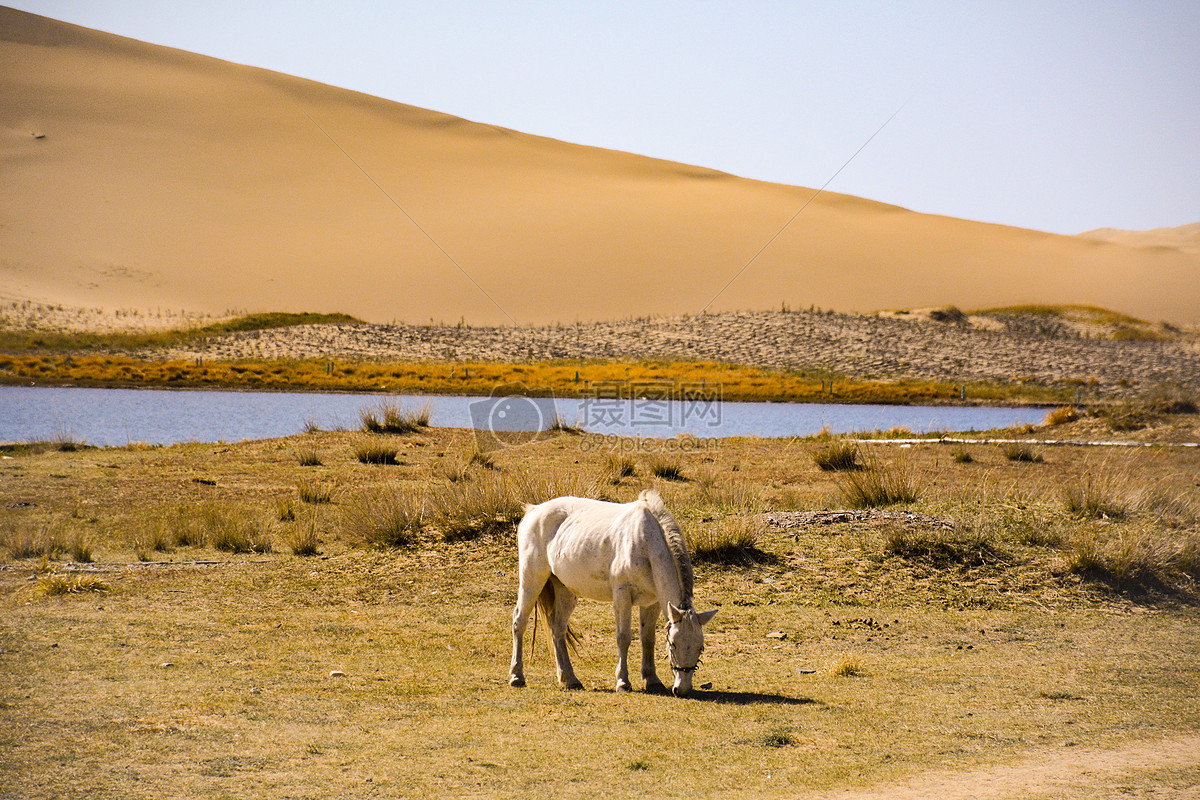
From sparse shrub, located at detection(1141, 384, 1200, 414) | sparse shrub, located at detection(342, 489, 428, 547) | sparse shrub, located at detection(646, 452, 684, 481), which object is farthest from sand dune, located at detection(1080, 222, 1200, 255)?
sparse shrub, located at detection(342, 489, 428, 547)

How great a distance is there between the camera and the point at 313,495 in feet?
53.9

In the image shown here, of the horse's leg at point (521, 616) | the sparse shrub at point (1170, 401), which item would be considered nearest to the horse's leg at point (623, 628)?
the horse's leg at point (521, 616)

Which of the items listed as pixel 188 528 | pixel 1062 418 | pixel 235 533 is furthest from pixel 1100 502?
pixel 1062 418

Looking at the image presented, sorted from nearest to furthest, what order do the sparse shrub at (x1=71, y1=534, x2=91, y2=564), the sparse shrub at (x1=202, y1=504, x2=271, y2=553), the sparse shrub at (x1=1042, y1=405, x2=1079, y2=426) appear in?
1. the sparse shrub at (x1=71, y1=534, x2=91, y2=564)
2. the sparse shrub at (x1=202, y1=504, x2=271, y2=553)
3. the sparse shrub at (x1=1042, y1=405, x2=1079, y2=426)

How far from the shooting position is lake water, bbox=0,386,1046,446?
86.9 feet

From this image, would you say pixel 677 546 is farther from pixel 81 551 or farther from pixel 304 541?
pixel 81 551

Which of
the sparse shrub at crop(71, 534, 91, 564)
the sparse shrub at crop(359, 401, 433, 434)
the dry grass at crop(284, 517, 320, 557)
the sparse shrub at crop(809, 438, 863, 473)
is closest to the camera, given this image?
the sparse shrub at crop(71, 534, 91, 564)

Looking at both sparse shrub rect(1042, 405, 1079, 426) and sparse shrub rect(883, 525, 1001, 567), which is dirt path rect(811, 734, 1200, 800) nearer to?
sparse shrub rect(883, 525, 1001, 567)

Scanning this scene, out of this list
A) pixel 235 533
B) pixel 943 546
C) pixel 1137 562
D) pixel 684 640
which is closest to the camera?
pixel 684 640

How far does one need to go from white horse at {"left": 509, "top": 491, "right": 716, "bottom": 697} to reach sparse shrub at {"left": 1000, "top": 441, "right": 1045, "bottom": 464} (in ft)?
54.5

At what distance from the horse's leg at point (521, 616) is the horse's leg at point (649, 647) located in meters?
0.89

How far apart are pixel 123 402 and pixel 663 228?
67.4 m

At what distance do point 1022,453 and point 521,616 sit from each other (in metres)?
17.3

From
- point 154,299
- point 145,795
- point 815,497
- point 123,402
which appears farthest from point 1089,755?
point 154,299
